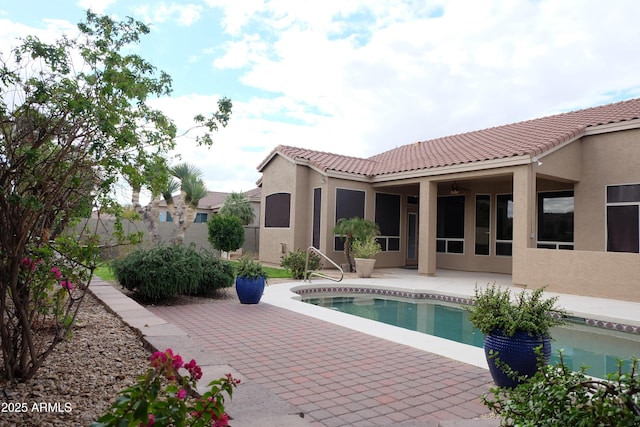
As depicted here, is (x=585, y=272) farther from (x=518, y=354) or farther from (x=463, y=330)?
(x=518, y=354)

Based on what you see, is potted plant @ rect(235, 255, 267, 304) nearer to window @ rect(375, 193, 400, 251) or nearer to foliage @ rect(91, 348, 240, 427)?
foliage @ rect(91, 348, 240, 427)

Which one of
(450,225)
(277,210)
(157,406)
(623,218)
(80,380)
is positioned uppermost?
(277,210)

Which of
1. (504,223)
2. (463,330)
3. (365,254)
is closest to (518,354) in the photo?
(463,330)

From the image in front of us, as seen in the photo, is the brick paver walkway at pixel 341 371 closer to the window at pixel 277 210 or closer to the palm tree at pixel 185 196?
Result: the window at pixel 277 210

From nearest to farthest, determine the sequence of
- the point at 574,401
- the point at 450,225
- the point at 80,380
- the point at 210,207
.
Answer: the point at 574,401, the point at 80,380, the point at 450,225, the point at 210,207

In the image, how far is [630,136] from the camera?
12.0 metres

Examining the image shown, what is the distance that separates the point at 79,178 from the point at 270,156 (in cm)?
1527

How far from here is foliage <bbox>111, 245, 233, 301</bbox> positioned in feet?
26.6

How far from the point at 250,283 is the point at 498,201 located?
11434 millimetres

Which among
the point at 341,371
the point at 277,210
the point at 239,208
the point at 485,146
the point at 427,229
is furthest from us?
the point at 239,208

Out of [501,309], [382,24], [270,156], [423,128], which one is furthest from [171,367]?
[423,128]

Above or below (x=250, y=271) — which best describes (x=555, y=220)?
above

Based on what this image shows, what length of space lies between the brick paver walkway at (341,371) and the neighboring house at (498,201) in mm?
7484

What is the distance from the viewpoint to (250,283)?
328 inches
